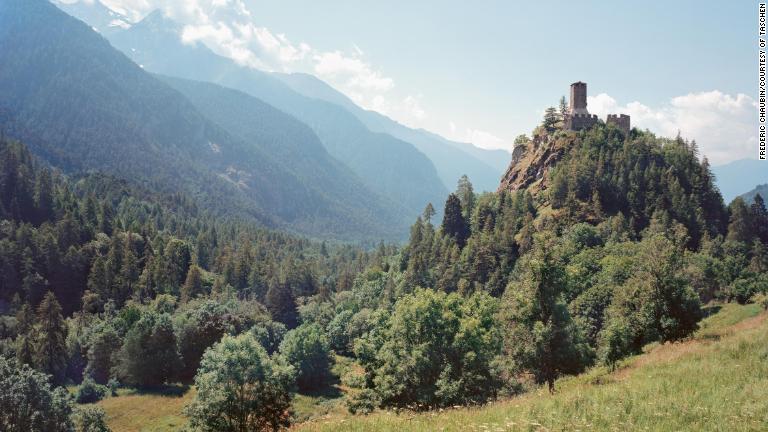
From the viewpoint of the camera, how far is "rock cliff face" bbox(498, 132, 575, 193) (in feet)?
393

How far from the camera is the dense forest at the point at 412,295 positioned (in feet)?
120

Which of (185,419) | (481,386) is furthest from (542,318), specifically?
(185,419)

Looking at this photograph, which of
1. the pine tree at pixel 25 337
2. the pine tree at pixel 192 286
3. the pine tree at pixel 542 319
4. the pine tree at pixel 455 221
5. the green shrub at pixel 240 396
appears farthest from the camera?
the pine tree at pixel 192 286

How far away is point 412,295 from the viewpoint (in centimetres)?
5003

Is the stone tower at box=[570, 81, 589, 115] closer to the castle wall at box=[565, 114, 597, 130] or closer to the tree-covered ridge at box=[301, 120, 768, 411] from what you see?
the castle wall at box=[565, 114, 597, 130]

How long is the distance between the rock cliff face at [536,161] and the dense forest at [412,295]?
142 centimetres

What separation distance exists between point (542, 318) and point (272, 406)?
2172cm

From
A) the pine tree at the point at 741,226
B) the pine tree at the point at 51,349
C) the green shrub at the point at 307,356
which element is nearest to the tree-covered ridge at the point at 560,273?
the pine tree at the point at 741,226

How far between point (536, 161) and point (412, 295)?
3430 inches

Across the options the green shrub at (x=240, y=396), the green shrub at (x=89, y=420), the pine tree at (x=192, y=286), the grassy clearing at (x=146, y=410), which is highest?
the green shrub at (x=240, y=396)

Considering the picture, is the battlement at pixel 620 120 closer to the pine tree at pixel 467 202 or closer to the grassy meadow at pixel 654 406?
the pine tree at pixel 467 202

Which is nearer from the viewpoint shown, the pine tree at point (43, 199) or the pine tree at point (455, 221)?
the pine tree at point (455, 221)

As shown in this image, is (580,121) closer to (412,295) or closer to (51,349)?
(412,295)

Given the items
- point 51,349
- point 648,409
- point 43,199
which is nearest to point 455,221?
point 51,349
